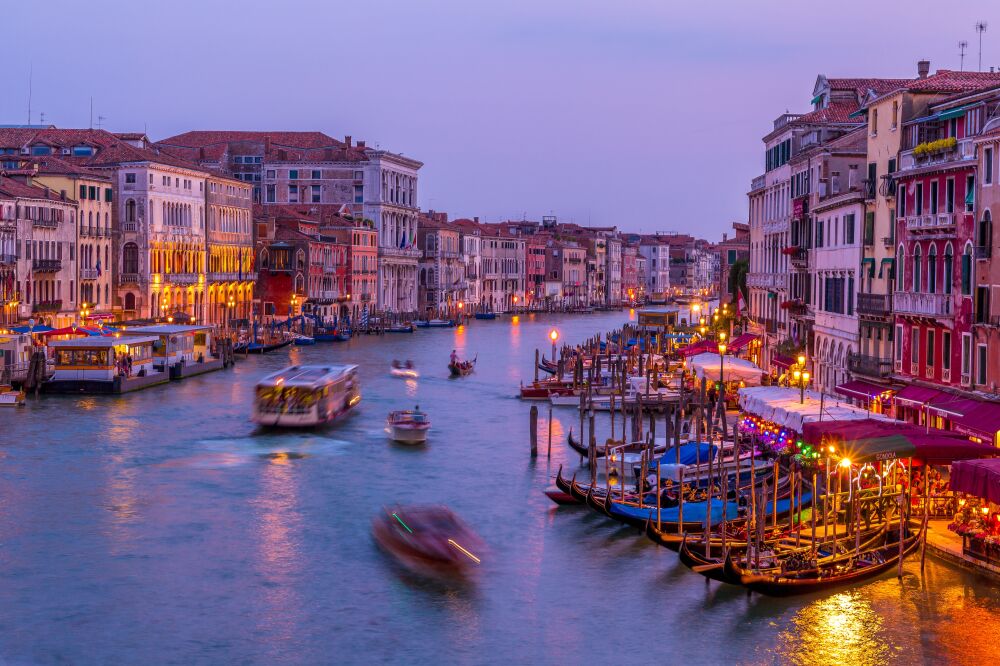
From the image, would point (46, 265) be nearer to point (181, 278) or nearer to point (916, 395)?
point (181, 278)

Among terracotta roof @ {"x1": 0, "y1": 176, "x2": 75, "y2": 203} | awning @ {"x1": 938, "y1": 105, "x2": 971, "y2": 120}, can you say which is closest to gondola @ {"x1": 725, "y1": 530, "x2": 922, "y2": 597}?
awning @ {"x1": 938, "y1": 105, "x2": 971, "y2": 120}

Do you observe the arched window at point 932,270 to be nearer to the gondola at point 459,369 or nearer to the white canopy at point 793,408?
the white canopy at point 793,408

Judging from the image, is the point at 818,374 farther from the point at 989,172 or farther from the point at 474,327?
the point at 474,327

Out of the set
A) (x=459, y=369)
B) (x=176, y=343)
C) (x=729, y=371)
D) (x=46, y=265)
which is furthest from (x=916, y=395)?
(x=46, y=265)

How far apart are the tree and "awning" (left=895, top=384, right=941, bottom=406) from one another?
21830 mm

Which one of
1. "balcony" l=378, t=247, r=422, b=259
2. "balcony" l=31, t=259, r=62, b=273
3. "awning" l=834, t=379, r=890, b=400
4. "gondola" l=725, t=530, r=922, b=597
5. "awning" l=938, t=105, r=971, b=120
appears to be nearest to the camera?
"gondola" l=725, t=530, r=922, b=597

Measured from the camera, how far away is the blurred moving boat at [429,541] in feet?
56.7

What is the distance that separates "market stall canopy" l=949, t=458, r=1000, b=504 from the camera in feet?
48.3

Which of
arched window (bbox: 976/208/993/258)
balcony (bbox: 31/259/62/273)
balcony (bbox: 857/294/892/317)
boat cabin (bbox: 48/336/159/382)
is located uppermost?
arched window (bbox: 976/208/993/258)

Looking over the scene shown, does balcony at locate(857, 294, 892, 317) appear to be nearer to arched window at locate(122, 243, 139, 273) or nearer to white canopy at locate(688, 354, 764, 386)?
white canopy at locate(688, 354, 764, 386)

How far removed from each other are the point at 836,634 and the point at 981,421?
5.15 meters

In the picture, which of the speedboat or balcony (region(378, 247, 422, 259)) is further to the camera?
balcony (region(378, 247, 422, 259))

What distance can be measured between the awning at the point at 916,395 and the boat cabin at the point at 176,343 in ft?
76.9

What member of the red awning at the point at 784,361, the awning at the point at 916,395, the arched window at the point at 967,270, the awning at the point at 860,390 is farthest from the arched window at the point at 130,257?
the arched window at the point at 967,270
